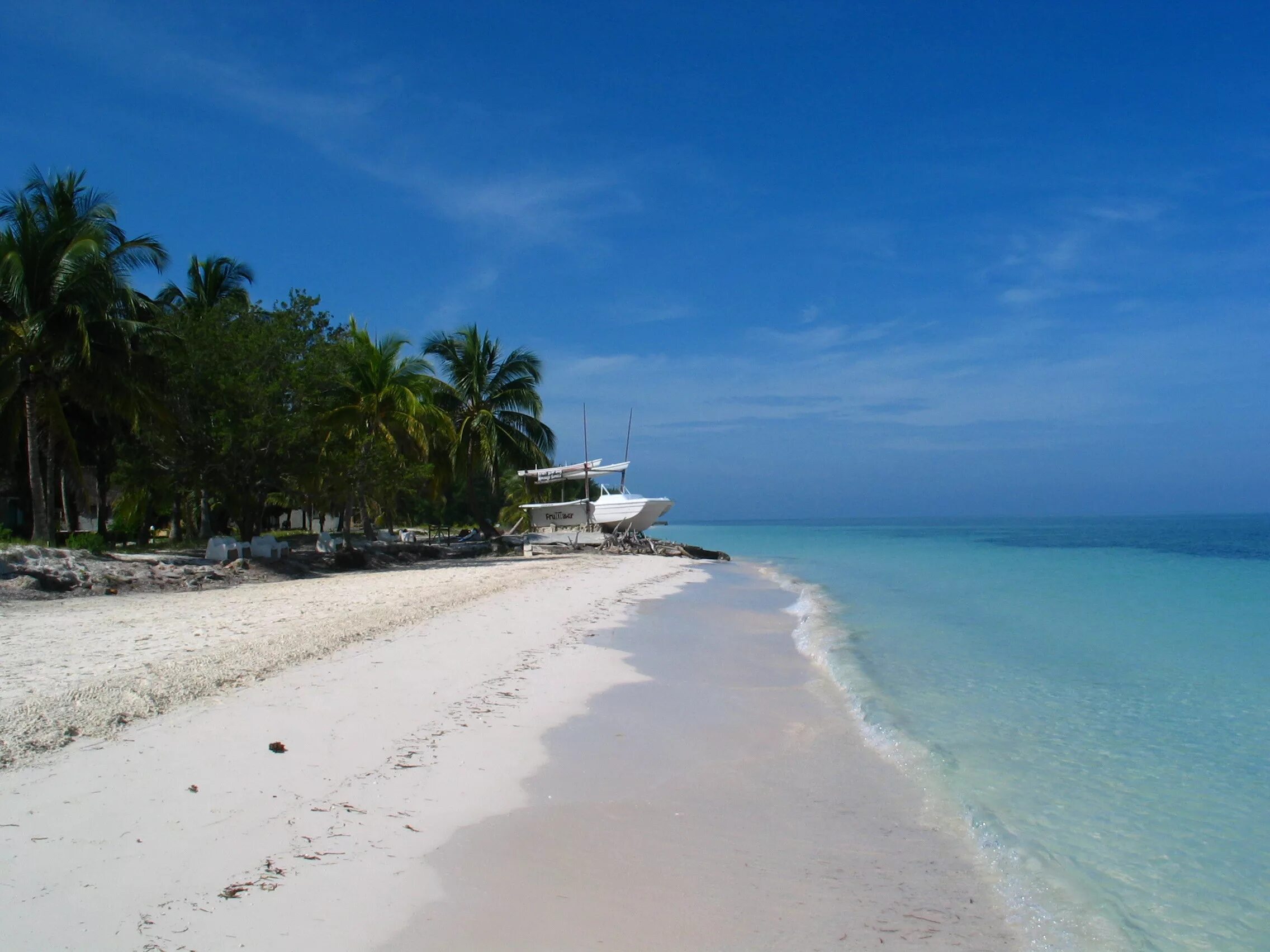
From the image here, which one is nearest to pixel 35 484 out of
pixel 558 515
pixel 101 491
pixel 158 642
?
pixel 101 491

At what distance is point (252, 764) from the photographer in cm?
450

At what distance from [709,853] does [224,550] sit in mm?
15017

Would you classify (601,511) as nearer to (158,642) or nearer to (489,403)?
(489,403)

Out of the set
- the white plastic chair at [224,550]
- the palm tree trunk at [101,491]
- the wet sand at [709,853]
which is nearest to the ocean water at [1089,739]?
the wet sand at [709,853]

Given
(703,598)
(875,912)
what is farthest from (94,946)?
(703,598)

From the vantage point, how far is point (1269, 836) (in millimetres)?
4574

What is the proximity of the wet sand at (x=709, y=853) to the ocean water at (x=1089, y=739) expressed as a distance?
0.34m

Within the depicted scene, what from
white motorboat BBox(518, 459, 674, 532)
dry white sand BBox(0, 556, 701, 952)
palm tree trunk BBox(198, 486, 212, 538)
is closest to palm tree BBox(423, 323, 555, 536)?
white motorboat BBox(518, 459, 674, 532)

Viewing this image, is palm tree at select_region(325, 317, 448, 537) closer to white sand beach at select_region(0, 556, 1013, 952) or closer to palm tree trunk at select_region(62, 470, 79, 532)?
palm tree trunk at select_region(62, 470, 79, 532)

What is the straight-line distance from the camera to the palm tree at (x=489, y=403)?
1150 inches

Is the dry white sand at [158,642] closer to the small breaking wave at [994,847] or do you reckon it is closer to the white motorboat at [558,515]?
the small breaking wave at [994,847]

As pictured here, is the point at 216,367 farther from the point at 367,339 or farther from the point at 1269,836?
the point at 1269,836

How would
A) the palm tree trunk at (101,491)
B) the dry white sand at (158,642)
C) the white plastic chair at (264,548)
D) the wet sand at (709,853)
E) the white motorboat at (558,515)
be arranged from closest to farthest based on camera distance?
the wet sand at (709,853) < the dry white sand at (158,642) < the white plastic chair at (264,548) < the palm tree trunk at (101,491) < the white motorboat at (558,515)

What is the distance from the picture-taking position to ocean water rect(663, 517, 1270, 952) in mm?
3793
